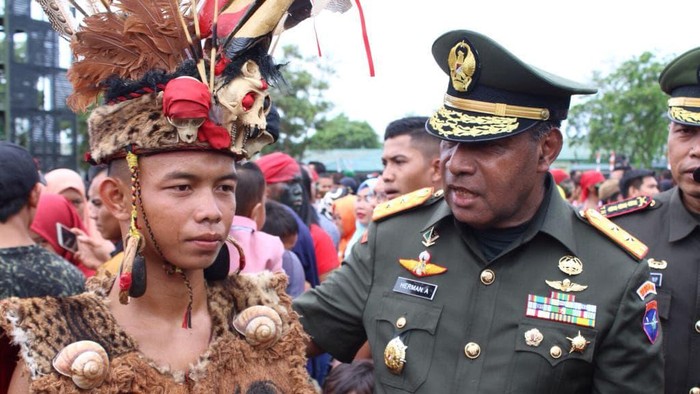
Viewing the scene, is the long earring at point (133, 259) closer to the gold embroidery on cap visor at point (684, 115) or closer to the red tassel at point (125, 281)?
the red tassel at point (125, 281)

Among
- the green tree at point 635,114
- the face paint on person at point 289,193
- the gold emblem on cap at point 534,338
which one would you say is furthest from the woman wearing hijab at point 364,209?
the green tree at point 635,114

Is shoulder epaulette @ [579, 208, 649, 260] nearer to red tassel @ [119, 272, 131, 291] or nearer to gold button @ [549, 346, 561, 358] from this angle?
gold button @ [549, 346, 561, 358]

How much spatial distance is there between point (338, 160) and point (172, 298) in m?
43.9

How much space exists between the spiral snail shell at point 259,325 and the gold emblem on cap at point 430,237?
2.29 ft

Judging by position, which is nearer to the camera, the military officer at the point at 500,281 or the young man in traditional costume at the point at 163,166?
Result: the young man in traditional costume at the point at 163,166

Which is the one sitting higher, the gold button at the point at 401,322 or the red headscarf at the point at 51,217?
the gold button at the point at 401,322

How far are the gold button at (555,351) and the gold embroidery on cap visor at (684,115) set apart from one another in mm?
1364

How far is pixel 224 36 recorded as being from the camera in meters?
2.25

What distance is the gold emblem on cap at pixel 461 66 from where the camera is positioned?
272 centimetres

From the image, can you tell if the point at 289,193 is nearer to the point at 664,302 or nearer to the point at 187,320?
the point at 664,302

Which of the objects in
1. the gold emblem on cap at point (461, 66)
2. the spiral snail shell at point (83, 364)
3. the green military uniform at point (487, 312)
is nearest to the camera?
the spiral snail shell at point (83, 364)

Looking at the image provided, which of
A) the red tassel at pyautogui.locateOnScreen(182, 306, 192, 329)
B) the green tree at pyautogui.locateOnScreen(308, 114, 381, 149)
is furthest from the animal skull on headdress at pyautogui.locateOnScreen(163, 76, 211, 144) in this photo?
the green tree at pyautogui.locateOnScreen(308, 114, 381, 149)

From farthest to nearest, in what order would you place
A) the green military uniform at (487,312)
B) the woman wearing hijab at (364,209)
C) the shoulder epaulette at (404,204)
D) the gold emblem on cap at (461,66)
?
the woman wearing hijab at (364,209)
the shoulder epaulette at (404,204)
the gold emblem on cap at (461,66)
the green military uniform at (487,312)

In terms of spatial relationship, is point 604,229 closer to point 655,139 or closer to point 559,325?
point 559,325
